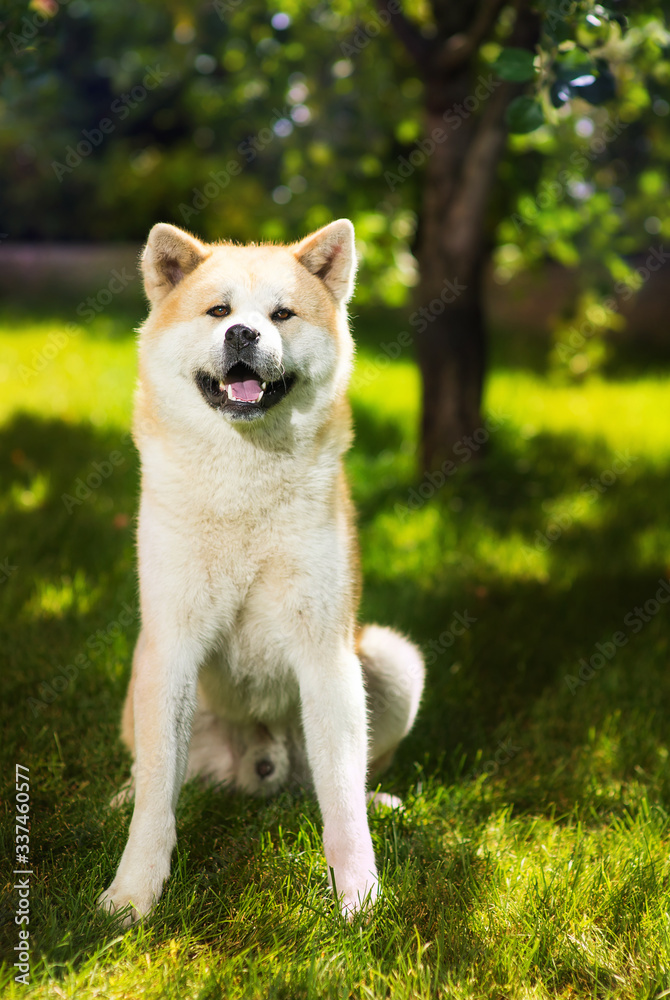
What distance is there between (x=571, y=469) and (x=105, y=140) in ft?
28.0

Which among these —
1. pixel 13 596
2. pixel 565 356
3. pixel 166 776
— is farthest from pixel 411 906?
pixel 565 356

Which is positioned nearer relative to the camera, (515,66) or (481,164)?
(515,66)

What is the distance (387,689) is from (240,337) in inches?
50.0

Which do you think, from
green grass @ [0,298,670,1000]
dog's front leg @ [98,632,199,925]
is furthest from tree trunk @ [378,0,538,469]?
dog's front leg @ [98,632,199,925]

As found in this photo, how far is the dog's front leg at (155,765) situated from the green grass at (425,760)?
76 millimetres

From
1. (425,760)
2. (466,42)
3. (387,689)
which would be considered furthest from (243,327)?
(466,42)

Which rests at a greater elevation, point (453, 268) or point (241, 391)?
point (241, 391)

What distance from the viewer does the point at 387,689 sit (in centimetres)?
280

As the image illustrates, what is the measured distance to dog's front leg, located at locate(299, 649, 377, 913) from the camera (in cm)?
229

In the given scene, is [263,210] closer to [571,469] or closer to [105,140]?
[571,469]

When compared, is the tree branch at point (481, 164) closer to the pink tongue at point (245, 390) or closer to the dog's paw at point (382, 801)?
the pink tongue at point (245, 390)

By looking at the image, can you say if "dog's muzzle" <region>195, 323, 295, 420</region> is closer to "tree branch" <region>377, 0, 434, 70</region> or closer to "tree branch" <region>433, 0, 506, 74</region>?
"tree branch" <region>433, 0, 506, 74</region>

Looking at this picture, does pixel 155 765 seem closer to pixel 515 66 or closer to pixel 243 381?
pixel 243 381

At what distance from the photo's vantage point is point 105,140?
457 inches
